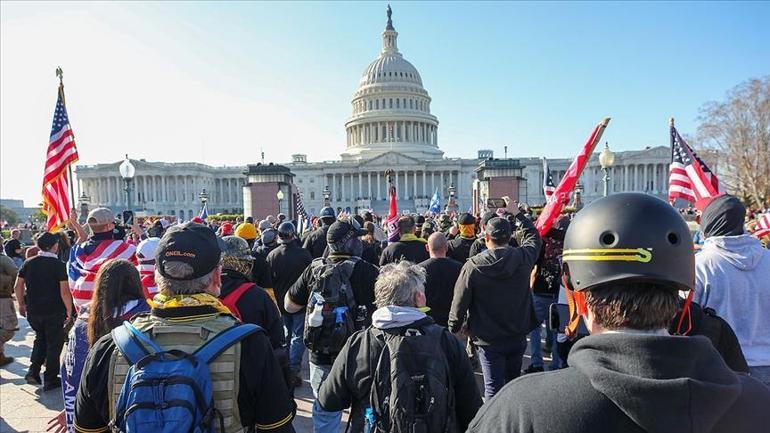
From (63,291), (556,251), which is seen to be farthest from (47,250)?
(556,251)

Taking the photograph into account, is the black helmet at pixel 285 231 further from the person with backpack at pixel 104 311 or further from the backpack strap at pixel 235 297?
the person with backpack at pixel 104 311

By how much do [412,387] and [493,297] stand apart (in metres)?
2.42

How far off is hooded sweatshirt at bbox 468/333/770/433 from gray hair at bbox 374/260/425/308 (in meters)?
1.61

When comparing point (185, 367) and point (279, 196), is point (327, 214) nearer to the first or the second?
point (185, 367)

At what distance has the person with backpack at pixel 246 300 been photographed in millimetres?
3822

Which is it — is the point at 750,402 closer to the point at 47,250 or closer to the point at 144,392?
the point at 144,392

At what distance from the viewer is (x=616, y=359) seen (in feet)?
4.17

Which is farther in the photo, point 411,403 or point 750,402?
point 411,403

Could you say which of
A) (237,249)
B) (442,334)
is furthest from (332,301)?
(442,334)

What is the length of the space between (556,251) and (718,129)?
43.0 metres

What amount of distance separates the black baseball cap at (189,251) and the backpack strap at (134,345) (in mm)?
319

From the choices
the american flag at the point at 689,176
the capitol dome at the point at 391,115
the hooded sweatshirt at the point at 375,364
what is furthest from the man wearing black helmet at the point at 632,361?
the capitol dome at the point at 391,115

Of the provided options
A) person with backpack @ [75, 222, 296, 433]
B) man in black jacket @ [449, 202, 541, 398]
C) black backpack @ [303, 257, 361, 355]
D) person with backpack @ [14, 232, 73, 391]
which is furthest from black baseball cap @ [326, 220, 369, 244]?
person with backpack @ [14, 232, 73, 391]

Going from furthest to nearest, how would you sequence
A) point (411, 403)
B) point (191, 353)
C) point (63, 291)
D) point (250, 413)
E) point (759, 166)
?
point (759, 166)
point (63, 291)
point (411, 403)
point (250, 413)
point (191, 353)
